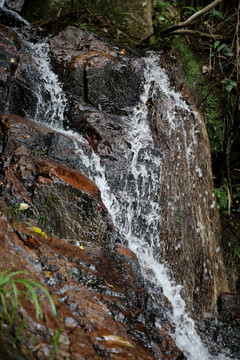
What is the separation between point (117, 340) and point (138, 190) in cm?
257

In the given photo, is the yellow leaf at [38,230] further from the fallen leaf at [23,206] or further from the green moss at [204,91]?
the green moss at [204,91]

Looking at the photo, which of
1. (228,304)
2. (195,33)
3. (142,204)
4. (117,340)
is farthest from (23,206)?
(195,33)

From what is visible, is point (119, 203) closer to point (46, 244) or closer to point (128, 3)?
point (46, 244)

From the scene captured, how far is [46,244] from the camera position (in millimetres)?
2594

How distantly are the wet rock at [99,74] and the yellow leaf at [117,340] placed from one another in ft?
12.7

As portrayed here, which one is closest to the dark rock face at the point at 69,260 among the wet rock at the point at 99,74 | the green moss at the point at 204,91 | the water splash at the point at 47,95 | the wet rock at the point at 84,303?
the wet rock at the point at 84,303

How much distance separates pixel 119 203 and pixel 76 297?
6.85 ft

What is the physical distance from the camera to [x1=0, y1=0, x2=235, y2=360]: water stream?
3.44 m

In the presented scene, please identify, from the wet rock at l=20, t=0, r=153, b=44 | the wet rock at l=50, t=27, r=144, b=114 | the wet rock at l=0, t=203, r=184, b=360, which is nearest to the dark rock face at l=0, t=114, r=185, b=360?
the wet rock at l=0, t=203, r=184, b=360

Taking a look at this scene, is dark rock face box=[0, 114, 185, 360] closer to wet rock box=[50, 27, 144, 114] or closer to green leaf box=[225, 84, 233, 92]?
wet rock box=[50, 27, 144, 114]

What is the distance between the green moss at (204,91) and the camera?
6459mm

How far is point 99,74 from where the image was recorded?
5.19 metres

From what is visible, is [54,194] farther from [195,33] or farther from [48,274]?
[195,33]

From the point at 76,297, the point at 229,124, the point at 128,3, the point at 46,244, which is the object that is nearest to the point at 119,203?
the point at 46,244
